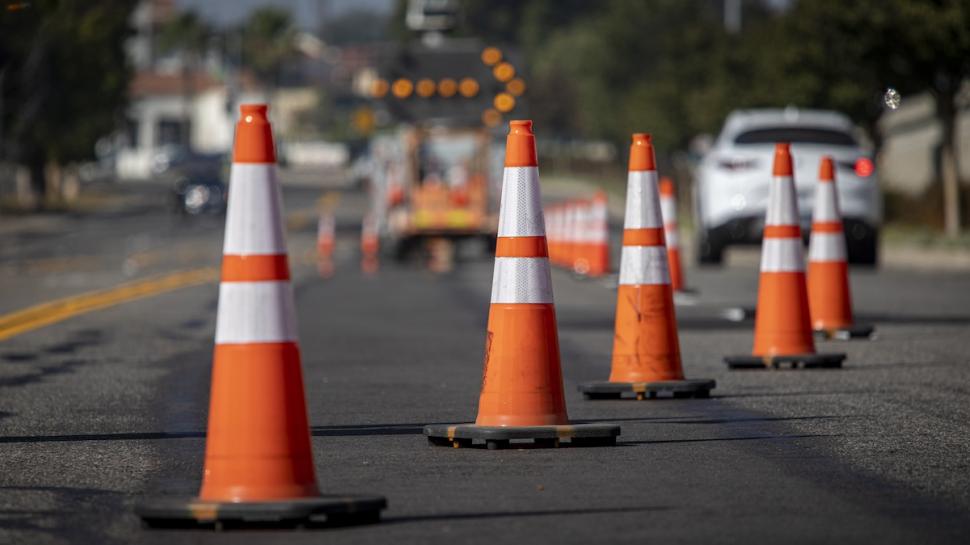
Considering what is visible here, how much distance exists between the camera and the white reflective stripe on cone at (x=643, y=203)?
30.7ft

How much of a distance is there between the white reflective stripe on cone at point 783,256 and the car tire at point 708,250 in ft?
40.8

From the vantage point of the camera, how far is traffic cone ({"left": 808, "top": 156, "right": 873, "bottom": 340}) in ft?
41.0

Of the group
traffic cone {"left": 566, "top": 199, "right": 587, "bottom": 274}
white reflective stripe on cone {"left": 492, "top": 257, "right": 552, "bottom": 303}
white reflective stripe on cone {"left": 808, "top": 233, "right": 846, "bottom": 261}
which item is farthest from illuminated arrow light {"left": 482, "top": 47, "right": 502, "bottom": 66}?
white reflective stripe on cone {"left": 492, "top": 257, "right": 552, "bottom": 303}

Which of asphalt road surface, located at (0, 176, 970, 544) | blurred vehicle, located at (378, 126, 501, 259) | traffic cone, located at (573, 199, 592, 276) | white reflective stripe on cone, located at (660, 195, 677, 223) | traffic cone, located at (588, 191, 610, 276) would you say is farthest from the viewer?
blurred vehicle, located at (378, 126, 501, 259)

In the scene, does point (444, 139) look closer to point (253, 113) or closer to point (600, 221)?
point (600, 221)

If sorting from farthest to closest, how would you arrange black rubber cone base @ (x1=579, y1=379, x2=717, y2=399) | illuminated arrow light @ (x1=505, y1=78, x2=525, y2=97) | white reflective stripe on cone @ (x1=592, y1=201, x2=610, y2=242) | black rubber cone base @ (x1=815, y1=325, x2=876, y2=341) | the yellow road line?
1. illuminated arrow light @ (x1=505, y1=78, x2=525, y2=97)
2. white reflective stripe on cone @ (x1=592, y1=201, x2=610, y2=242)
3. the yellow road line
4. black rubber cone base @ (x1=815, y1=325, x2=876, y2=341)
5. black rubber cone base @ (x1=579, y1=379, x2=717, y2=399)

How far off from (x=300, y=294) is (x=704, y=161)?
562 cm

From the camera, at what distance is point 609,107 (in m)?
87.4

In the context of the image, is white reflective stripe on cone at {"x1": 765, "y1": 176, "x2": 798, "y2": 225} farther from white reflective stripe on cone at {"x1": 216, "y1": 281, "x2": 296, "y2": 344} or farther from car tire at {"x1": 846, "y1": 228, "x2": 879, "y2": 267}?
car tire at {"x1": 846, "y1": 228, "x2": 879, "y2": 267}

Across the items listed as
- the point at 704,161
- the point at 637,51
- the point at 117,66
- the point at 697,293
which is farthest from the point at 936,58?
the point at 637,51

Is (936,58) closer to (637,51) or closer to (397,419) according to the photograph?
(397,419)

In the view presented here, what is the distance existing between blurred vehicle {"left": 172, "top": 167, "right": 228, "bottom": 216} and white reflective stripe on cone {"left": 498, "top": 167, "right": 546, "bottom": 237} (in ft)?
160

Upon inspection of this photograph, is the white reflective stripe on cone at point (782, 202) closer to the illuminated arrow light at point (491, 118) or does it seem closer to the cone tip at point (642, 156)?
the cone tip at point (642, 156)

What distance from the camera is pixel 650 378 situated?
9258 millimetres
